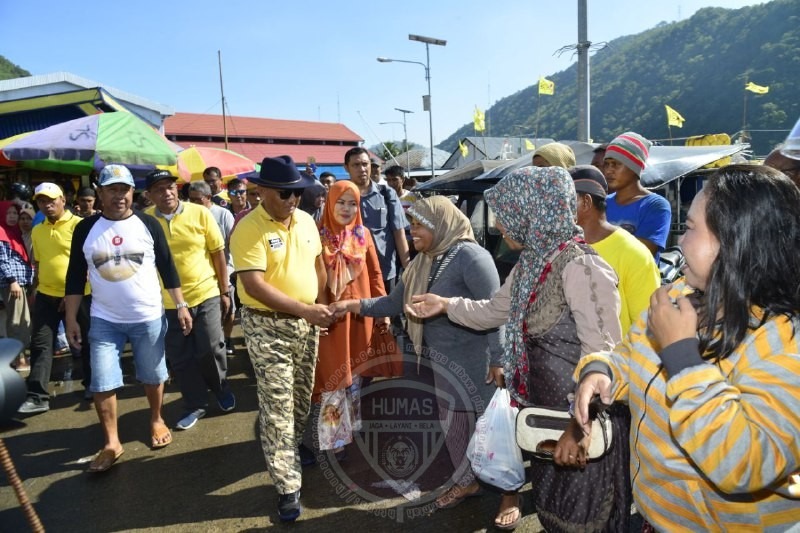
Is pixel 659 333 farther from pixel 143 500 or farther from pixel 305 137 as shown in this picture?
pixel 305 137

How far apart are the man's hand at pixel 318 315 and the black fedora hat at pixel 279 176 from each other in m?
0.74

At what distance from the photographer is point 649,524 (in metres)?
1.54

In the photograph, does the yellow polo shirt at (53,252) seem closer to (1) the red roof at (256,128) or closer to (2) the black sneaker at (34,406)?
(2) the black sneaker at (34,406)

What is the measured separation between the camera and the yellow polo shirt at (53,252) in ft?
→ 16.1

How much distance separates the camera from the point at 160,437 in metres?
3.96

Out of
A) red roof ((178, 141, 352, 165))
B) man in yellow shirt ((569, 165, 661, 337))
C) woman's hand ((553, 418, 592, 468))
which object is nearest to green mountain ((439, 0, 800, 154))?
red roof ((178, 141, 352, 165))

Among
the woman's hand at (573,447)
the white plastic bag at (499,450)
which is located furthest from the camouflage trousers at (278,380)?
the woman's hand at (573,447)

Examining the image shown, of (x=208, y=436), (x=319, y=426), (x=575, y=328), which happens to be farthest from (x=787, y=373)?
(x=208, y=436)

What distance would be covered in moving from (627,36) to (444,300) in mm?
139203

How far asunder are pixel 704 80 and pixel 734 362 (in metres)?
80.5

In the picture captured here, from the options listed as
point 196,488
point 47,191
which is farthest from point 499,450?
point 47,191

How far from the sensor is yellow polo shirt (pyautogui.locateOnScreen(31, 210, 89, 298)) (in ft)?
16.1

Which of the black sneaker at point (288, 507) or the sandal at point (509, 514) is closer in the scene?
the sandal at point (509, 514)

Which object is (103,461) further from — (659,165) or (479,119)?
(479,119)
